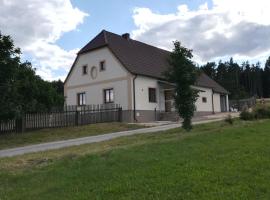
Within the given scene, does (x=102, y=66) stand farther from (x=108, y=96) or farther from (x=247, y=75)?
(x=247, y=75)

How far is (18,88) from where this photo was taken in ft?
80.9

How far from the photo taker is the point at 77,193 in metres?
8.08

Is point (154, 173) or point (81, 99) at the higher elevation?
point (81, 99)

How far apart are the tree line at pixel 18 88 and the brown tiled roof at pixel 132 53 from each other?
33.1ft

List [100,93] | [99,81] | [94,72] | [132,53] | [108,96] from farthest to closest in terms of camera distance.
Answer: [132,53] < [94,72] < [99,81] < [100,93] < [108,96]

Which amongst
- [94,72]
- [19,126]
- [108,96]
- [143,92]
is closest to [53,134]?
[19,126]

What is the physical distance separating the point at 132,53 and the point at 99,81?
385 centimetres

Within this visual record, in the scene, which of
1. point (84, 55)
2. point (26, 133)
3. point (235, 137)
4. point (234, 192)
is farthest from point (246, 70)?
point (234, 192)

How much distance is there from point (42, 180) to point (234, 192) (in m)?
4.39

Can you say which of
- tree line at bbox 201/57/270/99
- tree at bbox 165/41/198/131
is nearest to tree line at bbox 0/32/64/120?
tree at bbox 165/41/198/131

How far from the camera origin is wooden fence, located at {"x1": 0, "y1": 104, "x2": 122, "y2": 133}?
27266mm

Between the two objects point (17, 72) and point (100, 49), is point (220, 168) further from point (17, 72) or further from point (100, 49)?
point (100, 49)

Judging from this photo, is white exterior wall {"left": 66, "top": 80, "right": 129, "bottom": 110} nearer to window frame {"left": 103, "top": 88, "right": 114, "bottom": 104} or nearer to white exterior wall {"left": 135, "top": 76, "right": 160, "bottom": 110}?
window frame {"left": 103, "top": 88, "right": 114, "bottom": 104}

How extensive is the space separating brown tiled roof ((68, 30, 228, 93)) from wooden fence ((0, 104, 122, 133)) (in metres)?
3.72
